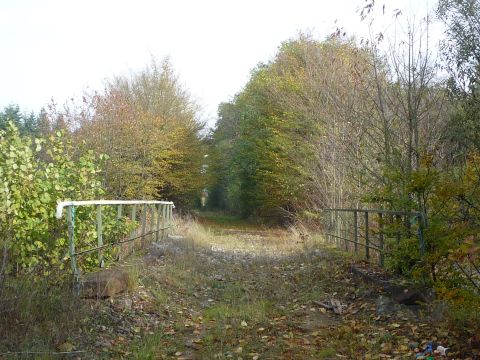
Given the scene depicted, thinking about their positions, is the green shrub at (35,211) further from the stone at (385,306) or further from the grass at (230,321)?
the stone at (385,306)

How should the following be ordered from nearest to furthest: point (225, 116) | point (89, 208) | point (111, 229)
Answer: point (89, 208), point (111, 229), point (225, 116)

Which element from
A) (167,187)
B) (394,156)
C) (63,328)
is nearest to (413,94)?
(394,156)

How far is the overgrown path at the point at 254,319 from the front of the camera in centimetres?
545

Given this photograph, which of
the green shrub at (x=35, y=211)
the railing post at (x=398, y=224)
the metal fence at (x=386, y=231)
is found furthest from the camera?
the railing post at (x=398, y=224)

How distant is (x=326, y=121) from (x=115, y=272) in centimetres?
1295

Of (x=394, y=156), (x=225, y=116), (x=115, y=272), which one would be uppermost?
(x=225, y=116)

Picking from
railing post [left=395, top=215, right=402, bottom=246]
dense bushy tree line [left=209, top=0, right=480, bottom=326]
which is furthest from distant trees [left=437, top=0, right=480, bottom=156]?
railing post [left=395, top=215, right=402, bottom=246]

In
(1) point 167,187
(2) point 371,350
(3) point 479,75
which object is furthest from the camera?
(1) point 167,187

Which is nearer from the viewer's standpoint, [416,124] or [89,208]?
[89,208]

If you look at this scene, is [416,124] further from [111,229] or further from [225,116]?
[225,116]

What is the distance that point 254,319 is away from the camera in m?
6.79

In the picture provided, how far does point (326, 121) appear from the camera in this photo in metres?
18.5

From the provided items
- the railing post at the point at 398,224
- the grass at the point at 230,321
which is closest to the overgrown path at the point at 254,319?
the grass at the point at 230,321

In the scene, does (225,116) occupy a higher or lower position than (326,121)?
higher
